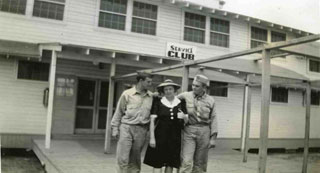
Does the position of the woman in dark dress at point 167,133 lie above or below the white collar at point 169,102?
below

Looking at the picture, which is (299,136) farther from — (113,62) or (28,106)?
(28,106)

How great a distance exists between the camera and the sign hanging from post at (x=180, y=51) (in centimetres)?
1187

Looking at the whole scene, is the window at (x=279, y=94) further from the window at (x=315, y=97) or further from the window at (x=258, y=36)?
the window at (x=258, y=36)

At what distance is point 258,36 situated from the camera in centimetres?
1378

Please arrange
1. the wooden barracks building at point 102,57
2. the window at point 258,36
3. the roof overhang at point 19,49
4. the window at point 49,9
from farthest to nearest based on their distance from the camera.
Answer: the window at point 258,36, the window at point 49,9, the wooden barracks building at point 102,57, the roof overhang at point 19,49

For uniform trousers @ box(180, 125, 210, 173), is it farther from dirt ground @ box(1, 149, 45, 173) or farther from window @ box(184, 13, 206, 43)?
window @ box(184, 13, 206, 43)

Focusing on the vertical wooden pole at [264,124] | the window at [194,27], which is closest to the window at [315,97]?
the window at [194,27]

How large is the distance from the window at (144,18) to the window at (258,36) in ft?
15.5

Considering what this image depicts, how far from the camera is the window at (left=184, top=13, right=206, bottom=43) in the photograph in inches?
485

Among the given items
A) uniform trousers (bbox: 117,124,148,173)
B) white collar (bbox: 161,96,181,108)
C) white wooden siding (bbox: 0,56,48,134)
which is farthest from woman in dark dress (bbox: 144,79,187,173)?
white wooden siding (bbox: 0,56,48,134)

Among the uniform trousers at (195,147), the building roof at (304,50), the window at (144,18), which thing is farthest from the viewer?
the window at (144,18)

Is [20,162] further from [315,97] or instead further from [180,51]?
[315,97]

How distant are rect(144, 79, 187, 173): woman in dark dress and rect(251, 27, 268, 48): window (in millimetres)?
10264

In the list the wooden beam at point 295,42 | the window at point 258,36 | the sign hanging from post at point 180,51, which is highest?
the window at point 258,36
